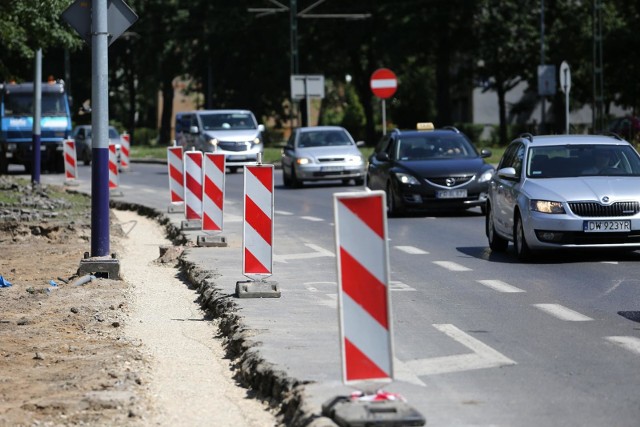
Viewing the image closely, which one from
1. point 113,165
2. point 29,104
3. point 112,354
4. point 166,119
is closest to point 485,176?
point 113,165

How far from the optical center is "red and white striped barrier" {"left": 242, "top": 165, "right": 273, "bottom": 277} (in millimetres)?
12445

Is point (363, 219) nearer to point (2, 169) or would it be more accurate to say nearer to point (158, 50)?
point (2, 169)

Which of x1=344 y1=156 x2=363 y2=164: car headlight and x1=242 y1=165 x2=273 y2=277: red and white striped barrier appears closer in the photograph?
x1=242 y1=165 x2=273 y2=277: red and white striped barrier

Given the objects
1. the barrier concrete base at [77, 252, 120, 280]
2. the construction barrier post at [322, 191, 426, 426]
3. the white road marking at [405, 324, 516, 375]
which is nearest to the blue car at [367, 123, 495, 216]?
the barrier concrete base at [77, 252, 120, 280]

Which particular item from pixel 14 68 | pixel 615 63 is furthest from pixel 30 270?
pixel 615 63

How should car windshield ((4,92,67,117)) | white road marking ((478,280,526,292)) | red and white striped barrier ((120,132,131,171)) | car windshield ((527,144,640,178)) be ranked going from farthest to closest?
car windshield ((4,92,67,117)), red and white striped barrier ((120,132,131,171)), car windshield ((527,144,640,178)), white road marking ((478,280,526,292))

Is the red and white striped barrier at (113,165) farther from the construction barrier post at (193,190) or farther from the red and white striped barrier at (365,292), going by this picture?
the red and white striped barrier at (365,292)

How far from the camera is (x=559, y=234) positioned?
51.6 feet

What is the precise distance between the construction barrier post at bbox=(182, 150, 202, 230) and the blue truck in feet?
99.0

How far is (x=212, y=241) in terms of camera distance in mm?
17484

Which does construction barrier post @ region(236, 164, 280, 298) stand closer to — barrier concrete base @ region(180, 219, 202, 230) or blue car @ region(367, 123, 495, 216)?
barrier concrete base @ region(180, 219, 202, 230)

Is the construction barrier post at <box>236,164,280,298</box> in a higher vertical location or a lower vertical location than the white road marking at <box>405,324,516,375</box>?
higher

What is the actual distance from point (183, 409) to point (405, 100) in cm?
7900

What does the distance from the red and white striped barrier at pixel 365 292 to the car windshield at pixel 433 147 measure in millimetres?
18529
